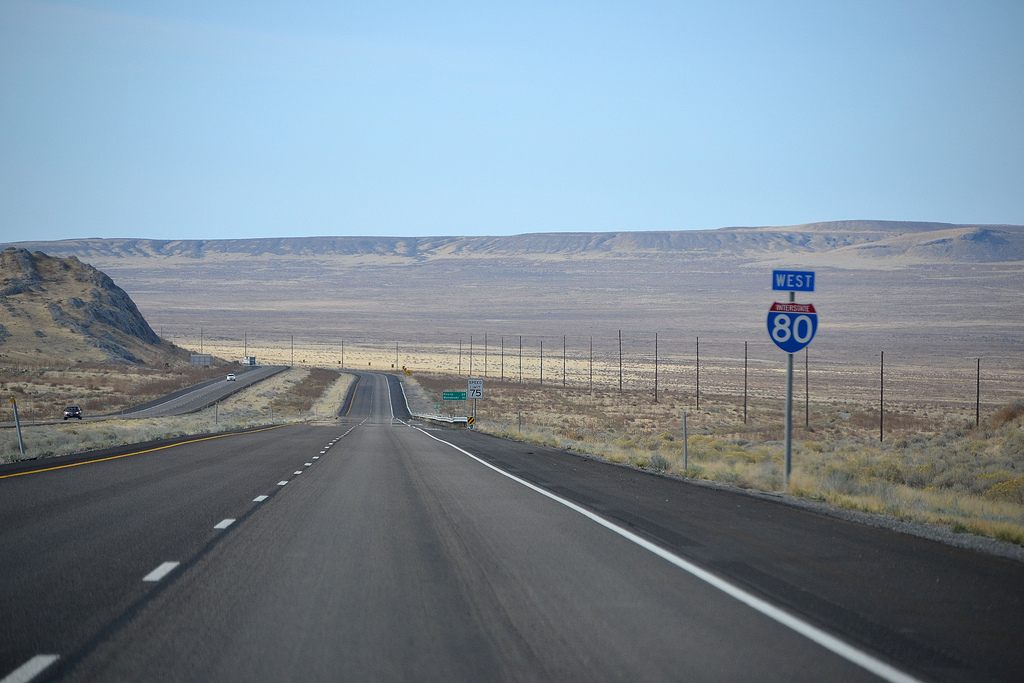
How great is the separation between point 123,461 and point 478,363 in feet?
409

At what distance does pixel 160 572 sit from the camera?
27.8 feet

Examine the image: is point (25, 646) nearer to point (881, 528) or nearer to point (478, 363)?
point (881, 528)

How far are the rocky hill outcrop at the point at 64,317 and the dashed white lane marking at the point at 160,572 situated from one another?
9547 centimetres

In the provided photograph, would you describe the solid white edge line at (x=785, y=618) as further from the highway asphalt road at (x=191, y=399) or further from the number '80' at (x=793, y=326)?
the highway asphalt road at (x=191, y=399)

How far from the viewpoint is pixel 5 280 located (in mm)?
121188

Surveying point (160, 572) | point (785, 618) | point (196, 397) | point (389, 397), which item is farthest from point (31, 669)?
point (389, 397)

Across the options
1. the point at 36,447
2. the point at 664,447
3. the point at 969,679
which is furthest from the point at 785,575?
the point at 664,447

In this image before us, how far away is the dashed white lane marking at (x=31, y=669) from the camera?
5457 millimetres

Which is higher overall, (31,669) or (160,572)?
(31,669)

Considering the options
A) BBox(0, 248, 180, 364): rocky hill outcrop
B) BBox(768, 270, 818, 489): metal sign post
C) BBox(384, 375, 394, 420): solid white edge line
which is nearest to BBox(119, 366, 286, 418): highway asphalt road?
BBox(384, 375, 394, 420): solid white edge line

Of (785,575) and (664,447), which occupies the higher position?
(785,575)

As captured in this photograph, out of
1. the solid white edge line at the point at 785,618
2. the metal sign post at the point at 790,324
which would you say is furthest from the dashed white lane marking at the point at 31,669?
the metal sign post at the point at 790,324

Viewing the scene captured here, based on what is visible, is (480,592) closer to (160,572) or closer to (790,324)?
(160,572)

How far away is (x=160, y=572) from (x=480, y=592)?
9.11 ft
